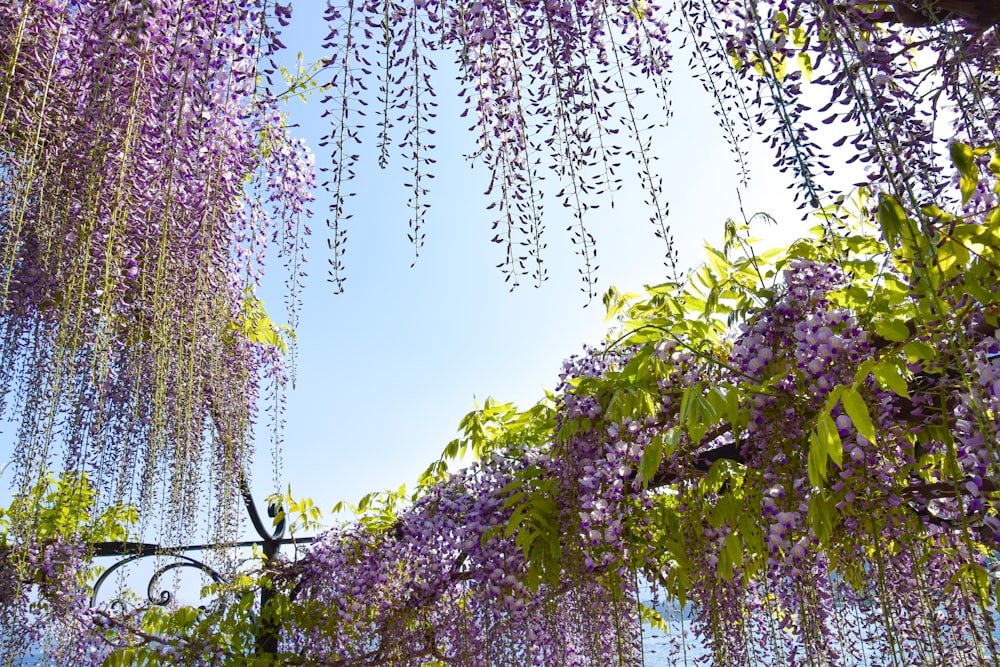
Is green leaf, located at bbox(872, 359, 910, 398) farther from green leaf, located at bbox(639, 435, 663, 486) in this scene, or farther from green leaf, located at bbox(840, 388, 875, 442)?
green leaf, located at bbox(639, 435, 663, 486)

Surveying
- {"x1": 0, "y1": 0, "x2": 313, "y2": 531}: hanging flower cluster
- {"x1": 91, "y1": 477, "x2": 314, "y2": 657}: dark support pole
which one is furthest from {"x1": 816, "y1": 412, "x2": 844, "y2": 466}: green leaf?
{"x1": 91, "y1": 477, "x2": 314, "y2": 657}: dark support pole

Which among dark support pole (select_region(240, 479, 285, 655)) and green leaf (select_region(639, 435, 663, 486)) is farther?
dark support pole (select_region(240, 479, 285, 655))

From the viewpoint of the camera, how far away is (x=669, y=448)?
1.70 meters

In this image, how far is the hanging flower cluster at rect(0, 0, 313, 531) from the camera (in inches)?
55.4

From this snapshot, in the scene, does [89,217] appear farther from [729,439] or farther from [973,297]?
[729,439]

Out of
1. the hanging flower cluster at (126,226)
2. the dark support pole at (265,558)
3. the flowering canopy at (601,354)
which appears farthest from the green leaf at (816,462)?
the dark support pole at (265,558)

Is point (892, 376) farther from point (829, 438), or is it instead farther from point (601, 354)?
point (601, 354)

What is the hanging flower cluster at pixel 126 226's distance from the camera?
141cm

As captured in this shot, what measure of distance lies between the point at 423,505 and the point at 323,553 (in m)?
0.60

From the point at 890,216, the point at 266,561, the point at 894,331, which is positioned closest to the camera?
the point at 890,216

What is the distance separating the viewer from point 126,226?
184 cm

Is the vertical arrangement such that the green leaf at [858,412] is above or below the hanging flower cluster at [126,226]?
below

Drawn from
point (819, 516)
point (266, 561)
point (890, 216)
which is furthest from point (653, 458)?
point (266, 561)

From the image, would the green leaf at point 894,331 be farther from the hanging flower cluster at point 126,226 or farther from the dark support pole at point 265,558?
the dark support pole at point 265,558
